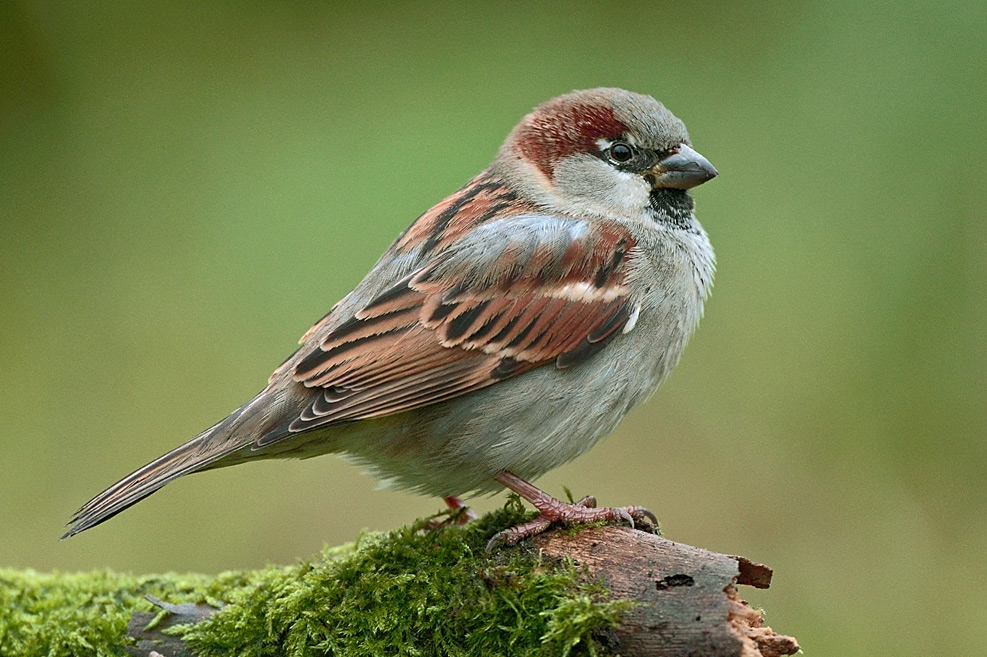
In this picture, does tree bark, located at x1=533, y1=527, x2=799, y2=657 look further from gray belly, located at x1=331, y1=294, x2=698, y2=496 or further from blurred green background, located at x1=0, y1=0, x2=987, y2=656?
blurred green background, located at x1=0, y1=0, x2=987, y2=656

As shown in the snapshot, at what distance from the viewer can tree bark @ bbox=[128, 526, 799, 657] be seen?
2.51 m

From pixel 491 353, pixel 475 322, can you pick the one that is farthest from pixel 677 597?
pixel 475 322

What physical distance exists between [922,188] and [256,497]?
3954 mm

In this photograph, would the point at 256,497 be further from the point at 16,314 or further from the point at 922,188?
the point at 922,188

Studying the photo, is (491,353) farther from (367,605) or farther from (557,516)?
(367,605)

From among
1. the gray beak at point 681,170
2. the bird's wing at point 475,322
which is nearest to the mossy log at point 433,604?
the bird's wing at point 475,322

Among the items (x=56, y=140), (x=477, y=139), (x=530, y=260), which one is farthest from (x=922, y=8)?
(x=56, y=140)

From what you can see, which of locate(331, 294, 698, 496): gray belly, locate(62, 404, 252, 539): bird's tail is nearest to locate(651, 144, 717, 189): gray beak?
locate(331, 294, 698, 496): gray belly

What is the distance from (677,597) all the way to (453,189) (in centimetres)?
349

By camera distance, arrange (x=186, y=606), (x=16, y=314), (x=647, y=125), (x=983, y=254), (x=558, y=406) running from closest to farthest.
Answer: (x=186, y=606)
(x=558, y=406)
(x=647, y=125)
(x=983, y=254)
(x=16, y=314)

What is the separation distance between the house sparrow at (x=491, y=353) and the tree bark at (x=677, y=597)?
1.02 feet

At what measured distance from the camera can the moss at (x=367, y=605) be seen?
9.18ft

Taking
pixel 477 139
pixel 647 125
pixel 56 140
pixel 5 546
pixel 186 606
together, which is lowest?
pixel 186 606

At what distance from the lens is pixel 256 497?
5.74 metres
